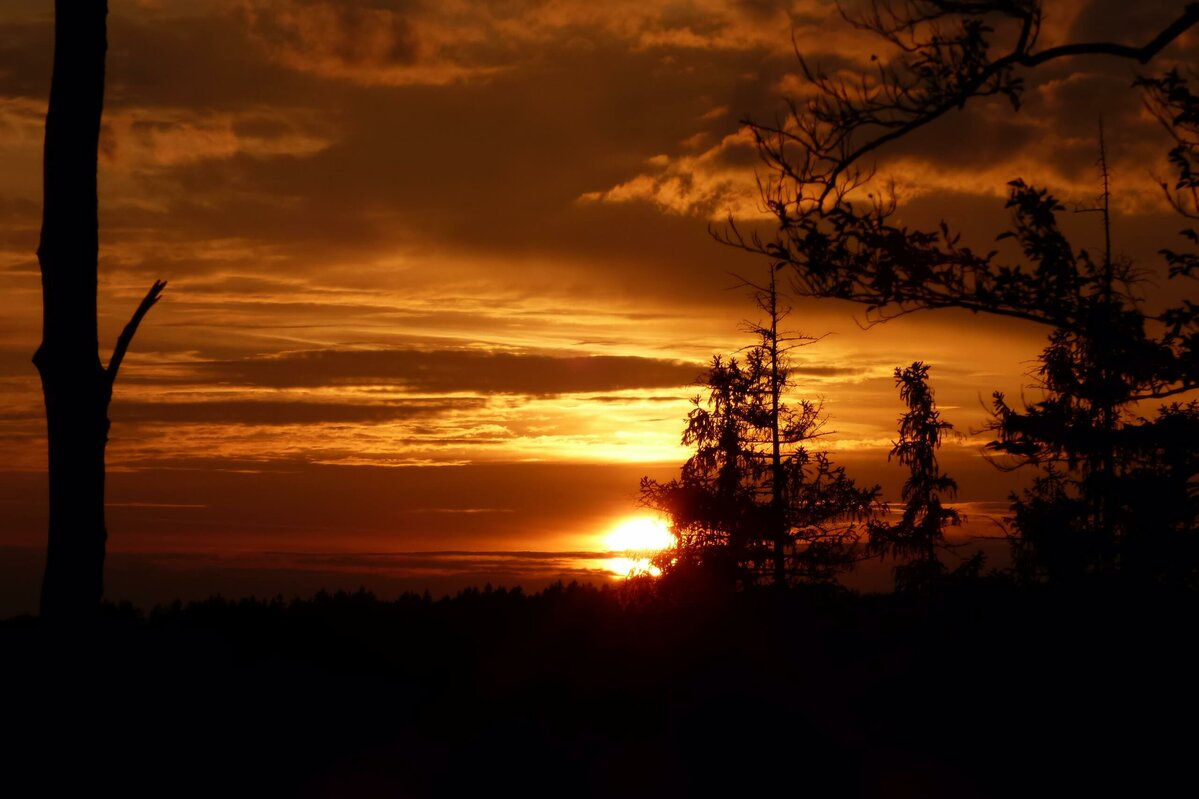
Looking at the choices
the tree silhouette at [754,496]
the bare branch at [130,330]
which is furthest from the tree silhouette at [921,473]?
the bare branch at [130,330]

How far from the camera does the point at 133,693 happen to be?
11.0 meters

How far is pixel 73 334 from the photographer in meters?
10.2

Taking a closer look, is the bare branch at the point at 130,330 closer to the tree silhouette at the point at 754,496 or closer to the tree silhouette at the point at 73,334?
the tree silhouette at the point at 73,334

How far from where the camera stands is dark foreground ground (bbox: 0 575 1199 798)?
1038 centimetres

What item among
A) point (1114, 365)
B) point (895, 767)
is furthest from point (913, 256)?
point (895, 767)

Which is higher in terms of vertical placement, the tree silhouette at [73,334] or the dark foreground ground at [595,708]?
the tree silhouette at [73,334]

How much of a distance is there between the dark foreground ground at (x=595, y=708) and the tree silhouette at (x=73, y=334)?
751mm

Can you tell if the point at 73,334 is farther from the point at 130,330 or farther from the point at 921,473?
the point at 921,473

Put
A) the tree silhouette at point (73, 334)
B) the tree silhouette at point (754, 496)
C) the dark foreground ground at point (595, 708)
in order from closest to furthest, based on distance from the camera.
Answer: the tree silhouette at point (73, 334)
the dark foreground ground at point (595, 708)
the tree silhouette at point (754, 496)

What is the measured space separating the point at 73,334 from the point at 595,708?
6.60 metres

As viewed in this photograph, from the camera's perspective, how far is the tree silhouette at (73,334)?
10.2m

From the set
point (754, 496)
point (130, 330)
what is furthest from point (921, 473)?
point (130, 330)

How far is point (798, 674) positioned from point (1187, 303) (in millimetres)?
6712

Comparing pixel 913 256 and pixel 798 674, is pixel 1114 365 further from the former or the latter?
pixel 798 674
